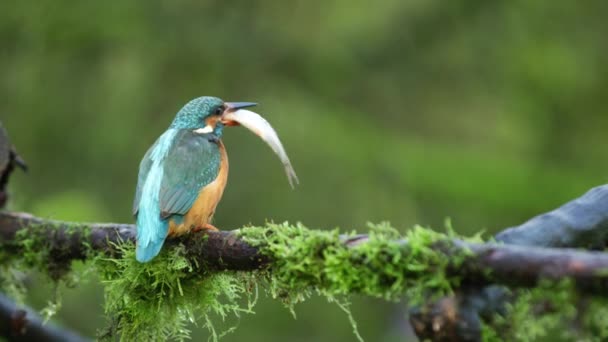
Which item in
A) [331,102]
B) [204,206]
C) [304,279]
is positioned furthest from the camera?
[331,102]

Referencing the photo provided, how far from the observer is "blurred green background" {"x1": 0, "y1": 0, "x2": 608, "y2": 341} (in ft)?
21.1

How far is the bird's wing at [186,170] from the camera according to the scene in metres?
3.18

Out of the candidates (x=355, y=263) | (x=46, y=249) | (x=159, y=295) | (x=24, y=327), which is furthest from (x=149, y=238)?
Answer: (x=24, y=327)

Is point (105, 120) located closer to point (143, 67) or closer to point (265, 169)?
point (143, 67)

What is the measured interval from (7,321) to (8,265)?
28 centimetres

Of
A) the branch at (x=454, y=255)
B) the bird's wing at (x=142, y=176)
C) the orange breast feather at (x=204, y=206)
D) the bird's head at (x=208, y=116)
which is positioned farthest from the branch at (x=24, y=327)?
the bird's head at (x=208, y=116)

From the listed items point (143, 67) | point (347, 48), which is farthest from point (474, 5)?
point (143, 67)

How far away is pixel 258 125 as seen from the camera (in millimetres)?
3400

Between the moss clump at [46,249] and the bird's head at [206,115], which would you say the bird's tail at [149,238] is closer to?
the moss clump at [46,249]

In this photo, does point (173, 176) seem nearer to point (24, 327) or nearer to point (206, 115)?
point (206, 115)

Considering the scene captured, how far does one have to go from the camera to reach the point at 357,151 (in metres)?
6.68

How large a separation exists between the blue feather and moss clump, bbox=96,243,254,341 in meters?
0.09

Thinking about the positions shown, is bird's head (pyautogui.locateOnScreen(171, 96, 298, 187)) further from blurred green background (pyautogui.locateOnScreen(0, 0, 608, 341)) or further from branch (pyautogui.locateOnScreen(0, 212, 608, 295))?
blurred green background (pyautogui.locateOnScreen(0, 0, 608, 341))

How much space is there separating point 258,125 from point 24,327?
132 centimetres
